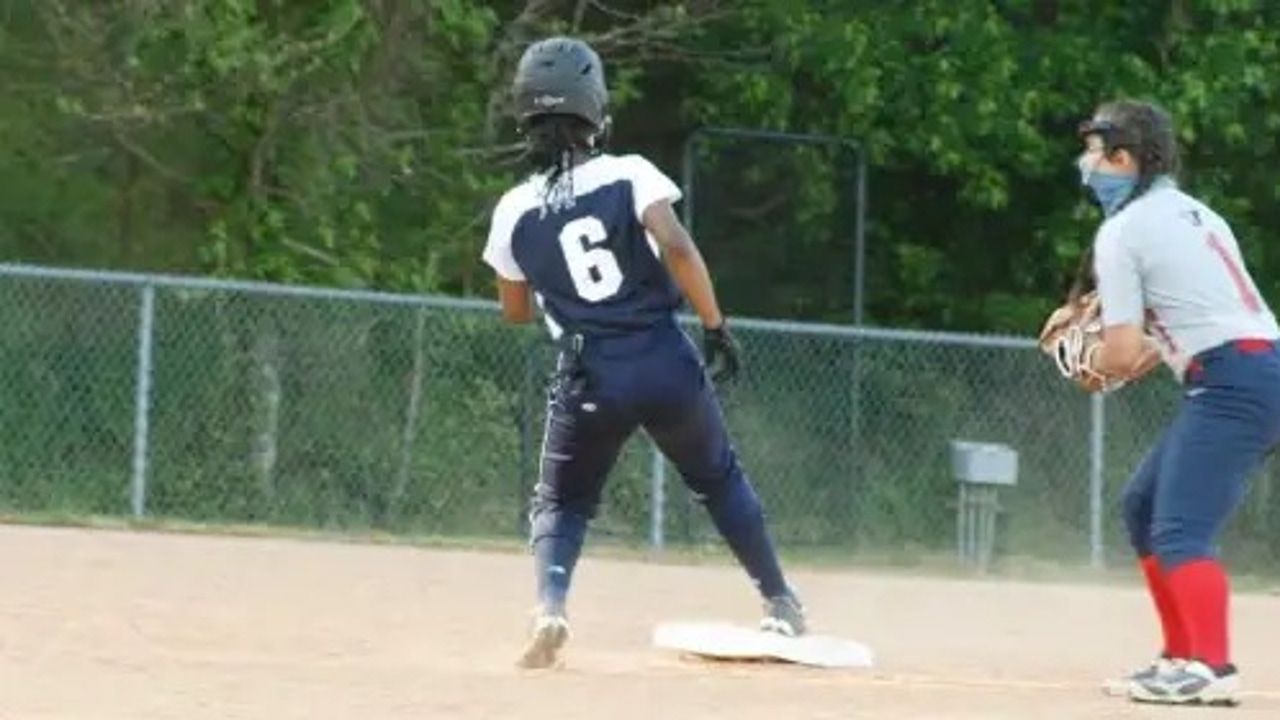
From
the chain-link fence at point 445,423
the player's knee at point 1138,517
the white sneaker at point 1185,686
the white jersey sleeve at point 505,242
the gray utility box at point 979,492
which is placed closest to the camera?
the white sneaker at point 1185,686

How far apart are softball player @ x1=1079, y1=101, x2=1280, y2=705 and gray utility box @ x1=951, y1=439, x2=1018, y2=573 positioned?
9844mm

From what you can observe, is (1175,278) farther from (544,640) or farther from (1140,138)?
(544,640)

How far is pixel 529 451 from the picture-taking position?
20.0m

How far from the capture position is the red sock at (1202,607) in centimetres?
1026

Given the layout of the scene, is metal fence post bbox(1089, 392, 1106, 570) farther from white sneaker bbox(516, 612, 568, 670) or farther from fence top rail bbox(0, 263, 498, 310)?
white sneaker bbox(516, 612, 568, 670)

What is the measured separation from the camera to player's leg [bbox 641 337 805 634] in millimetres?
10766

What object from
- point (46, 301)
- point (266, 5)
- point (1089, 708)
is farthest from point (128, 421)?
point (1089, 708)

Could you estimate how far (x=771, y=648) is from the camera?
11047 mm

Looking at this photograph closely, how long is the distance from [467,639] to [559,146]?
6.67 feet

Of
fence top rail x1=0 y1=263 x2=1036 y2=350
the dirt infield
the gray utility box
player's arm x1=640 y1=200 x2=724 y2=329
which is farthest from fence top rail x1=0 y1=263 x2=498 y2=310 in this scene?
player's arm x1=640 y1=200 x2=724 y2=329

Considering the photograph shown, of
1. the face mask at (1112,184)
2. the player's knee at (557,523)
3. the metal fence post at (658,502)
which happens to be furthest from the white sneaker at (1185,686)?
the metal fence post at (658,502)

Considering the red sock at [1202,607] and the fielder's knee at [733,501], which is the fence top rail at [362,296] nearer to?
the fielder's knee at [733,501]

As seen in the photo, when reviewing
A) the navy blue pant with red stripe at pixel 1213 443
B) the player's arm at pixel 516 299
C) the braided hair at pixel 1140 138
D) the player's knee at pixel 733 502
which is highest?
the braided hair at pixel 1140 138

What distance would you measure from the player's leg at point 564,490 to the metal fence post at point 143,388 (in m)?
8.27
